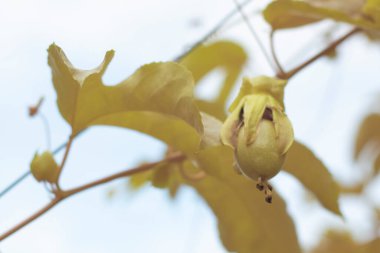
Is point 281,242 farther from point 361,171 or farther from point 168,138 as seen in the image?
point 361,171

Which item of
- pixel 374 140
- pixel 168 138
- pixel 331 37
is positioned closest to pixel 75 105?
pixel 168 138

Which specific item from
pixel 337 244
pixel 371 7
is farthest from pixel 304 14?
pixel 337 244

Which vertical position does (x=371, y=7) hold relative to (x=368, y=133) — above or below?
above

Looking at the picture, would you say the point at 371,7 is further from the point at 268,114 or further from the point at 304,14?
the point at 268,114

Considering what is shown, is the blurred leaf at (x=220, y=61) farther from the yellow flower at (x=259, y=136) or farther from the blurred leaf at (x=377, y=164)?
the yellow flower at (x=259, y=136)

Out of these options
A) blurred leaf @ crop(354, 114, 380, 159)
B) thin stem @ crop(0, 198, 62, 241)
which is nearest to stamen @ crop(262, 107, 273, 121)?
thin stem @ crop(0, 198, 62, 241)

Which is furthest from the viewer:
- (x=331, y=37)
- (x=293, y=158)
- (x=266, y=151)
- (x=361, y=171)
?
(x=361, y=171)

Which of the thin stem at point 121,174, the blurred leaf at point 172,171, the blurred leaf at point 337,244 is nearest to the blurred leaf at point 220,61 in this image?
the blurred leaf at point 172,171
